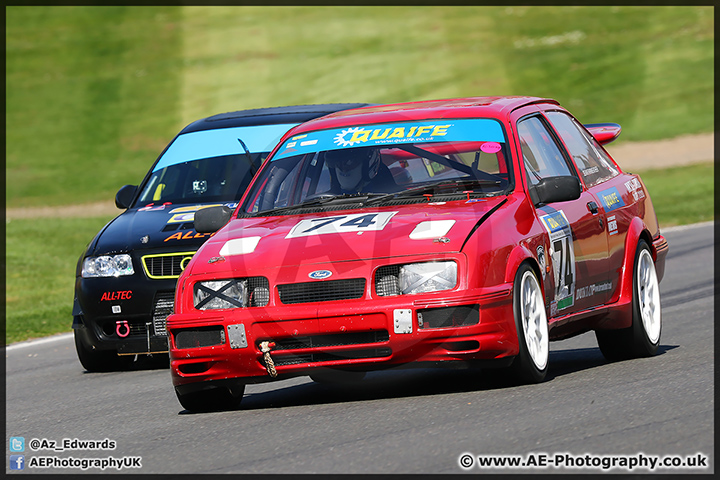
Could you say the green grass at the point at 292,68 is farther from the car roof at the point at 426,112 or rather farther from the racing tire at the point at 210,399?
the racing tire at the point at 210,399

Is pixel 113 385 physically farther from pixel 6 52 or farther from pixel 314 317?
pixel 6 52

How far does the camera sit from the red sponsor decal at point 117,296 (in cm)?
929

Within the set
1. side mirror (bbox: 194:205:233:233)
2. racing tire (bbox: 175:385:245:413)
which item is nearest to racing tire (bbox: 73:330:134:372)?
side mirror (bbox: 194:205:233:233)

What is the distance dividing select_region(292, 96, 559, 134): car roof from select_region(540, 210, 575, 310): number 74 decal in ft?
2.54

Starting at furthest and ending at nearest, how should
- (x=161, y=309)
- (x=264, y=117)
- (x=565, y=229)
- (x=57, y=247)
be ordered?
1. (x=57, y=247)
2. (x=264, y=117)
3. (x=161, y=309)
4. (x=565, y=229)

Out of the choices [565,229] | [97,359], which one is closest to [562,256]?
[565,229]

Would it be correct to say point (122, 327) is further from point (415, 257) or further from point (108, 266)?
point (415, 257)

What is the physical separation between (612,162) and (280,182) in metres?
2.58

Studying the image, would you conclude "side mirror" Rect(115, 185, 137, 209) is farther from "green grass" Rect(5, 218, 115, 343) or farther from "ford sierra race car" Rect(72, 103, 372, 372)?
"green grass" Rect(5, 218, 115, 343)

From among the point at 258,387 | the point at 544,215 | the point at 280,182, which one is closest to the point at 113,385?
the point at 258,387

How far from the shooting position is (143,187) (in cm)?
1062

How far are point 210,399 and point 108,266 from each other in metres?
2.77

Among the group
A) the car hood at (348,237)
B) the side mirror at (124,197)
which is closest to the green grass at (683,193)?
the side mirror at (124,197)

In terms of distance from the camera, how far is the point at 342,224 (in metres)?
6.72
